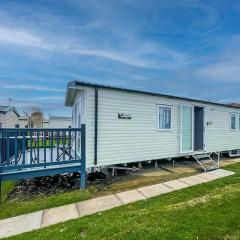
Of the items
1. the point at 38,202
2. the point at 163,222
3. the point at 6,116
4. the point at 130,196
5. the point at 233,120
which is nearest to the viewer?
the point at 163,222

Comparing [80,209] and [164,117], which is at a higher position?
[164,117]

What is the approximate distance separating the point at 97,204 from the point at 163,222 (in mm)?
1923

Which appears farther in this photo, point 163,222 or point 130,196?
point 130,196

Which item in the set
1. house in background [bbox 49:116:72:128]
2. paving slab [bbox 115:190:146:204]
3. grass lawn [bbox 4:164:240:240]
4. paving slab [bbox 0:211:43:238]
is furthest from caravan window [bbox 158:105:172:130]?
house in background [bbox 49:116:72:128]

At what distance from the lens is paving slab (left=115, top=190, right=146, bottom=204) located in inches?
240

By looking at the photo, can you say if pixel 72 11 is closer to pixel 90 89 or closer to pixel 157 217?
pixel 90 89

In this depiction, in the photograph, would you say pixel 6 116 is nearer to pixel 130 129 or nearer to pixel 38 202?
pixel 130 129

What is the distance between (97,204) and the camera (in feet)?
19.5

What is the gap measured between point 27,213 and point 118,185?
286cm

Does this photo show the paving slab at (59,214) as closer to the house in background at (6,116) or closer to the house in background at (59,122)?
the house in background at (6,116)

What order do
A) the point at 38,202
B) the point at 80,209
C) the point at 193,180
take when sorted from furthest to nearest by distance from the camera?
the point at 193,180
the point at 38,202
the point at 80,209

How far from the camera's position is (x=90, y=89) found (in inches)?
315

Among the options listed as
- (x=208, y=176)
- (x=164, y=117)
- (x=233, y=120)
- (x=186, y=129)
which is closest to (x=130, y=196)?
(x=208, y=176)

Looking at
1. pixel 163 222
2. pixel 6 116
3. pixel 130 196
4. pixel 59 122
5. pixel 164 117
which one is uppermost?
pixel 6 116
